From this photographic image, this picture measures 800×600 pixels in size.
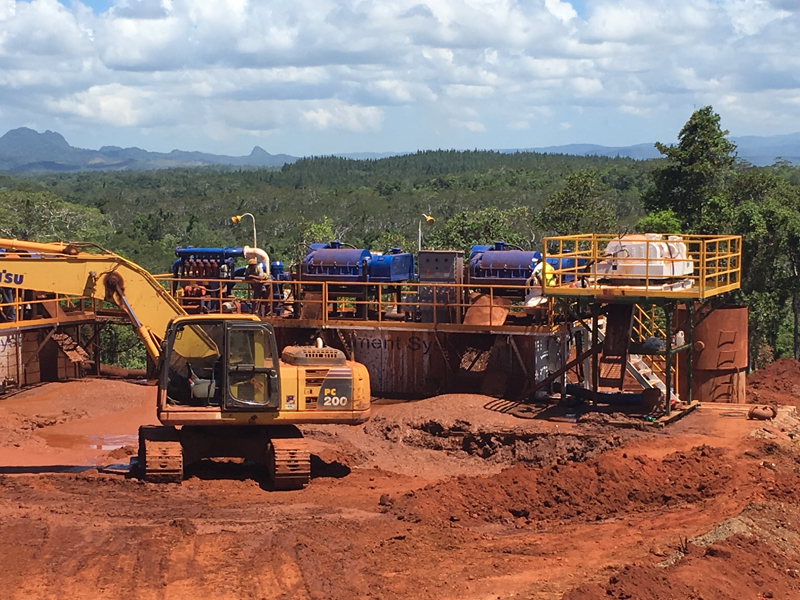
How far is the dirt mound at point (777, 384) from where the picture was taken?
27.7 m

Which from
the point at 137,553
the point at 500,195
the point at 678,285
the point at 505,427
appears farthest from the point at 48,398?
the point at 500,195

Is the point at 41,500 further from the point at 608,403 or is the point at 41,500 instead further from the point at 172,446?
the point at 608,403

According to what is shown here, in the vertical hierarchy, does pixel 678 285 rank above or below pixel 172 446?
above

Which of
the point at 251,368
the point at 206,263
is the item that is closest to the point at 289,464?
the point at 251,368

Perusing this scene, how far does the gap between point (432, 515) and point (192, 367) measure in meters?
4.73

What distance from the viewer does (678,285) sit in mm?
22016

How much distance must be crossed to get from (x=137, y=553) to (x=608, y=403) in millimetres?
12686

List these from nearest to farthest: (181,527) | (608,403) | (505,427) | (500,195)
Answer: (181,527) → (505,427) → (608,403) → (500,195)

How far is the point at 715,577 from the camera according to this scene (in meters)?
12.0

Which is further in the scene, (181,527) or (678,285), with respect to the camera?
(678,285)

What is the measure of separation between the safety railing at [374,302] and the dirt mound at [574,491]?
6.92m

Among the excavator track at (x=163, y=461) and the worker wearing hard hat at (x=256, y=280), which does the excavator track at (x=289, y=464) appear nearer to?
the excavator track at (x=163, y=461)

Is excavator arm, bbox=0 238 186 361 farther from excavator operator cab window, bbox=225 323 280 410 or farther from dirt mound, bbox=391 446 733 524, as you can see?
dirt mound, bbox=391 446 733 524

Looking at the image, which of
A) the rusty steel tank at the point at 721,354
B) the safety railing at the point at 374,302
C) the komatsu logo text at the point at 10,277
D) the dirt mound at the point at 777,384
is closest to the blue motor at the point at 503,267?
the safety railing at the point at 374,302
